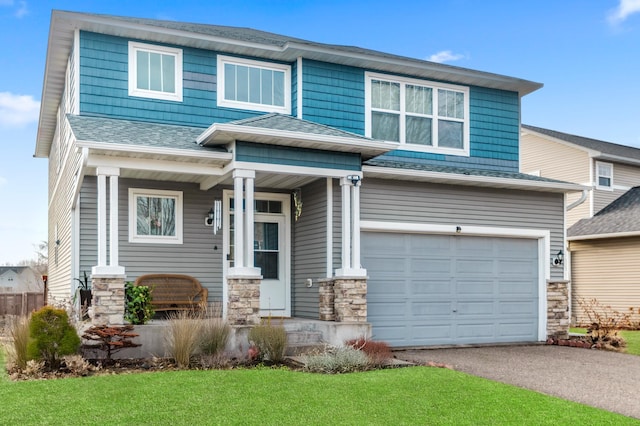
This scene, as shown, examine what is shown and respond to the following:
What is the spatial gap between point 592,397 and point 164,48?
960 cm

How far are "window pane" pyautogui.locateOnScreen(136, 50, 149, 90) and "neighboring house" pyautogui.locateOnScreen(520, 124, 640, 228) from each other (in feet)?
48.6

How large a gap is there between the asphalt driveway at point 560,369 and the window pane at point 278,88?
559 centimetres

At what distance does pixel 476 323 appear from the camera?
13.8 metres

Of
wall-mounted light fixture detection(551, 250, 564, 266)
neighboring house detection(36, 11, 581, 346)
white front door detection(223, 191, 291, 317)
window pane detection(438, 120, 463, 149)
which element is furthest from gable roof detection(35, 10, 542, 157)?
wall-mounted light fixture detection(551, 250, 564, 266)

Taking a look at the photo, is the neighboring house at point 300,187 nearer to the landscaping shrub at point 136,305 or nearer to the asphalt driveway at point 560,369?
the landscaping shrub at point 136,305

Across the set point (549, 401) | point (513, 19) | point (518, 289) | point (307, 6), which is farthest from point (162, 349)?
point (513, 19)

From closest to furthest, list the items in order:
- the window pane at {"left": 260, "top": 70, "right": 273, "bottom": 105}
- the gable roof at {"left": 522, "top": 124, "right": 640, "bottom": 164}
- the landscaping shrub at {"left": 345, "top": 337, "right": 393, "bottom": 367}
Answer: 1. the landscaping shrub at {"left": 345, "top": 337, "right": 393, "bottom": 367}
2. the window pane at {"left": 260, "top": 70, "right": 273, "bottom": 105}
3. the gable roof at {"left": 522, "top": 124, "right": 640, "bottom": 164}

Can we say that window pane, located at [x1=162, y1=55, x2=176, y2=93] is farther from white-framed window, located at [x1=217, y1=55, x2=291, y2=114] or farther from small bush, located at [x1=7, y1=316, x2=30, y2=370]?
small bush, located at [x1=7, y1=316, x2=30, y2=370]

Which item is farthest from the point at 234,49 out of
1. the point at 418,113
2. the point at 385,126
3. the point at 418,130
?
the point at 418,130

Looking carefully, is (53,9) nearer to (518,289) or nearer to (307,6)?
(307,6)

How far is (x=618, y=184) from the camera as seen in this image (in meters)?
23.6

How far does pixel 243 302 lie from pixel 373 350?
7.47ft

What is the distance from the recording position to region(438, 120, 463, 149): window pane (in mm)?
14848

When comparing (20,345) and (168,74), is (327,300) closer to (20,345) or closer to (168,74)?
(20,345)
